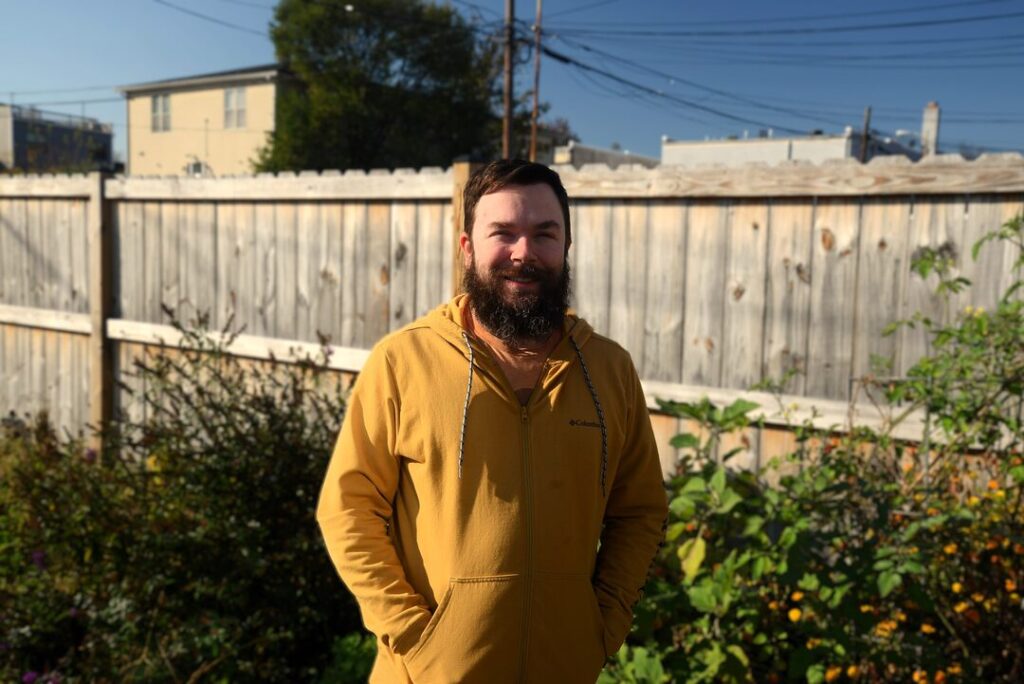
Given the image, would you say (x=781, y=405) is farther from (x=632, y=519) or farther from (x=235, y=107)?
(x=235, y=107)

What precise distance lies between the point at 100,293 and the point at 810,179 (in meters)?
4.95

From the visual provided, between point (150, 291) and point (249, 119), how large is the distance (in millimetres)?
31553

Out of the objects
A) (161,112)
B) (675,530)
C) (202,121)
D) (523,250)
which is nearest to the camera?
(523,250)

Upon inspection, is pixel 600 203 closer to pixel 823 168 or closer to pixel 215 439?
pixel 823 168

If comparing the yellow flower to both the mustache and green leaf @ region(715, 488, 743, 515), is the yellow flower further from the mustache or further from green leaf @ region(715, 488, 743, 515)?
the mustache

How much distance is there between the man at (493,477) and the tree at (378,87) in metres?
32.1

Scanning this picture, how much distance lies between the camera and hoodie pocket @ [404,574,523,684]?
1751 millimetres

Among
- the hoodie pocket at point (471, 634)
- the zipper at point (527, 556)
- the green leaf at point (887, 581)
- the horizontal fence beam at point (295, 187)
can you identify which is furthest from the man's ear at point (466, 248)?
the horizontal fence beam at point (295, 187)

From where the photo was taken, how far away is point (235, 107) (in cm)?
3594

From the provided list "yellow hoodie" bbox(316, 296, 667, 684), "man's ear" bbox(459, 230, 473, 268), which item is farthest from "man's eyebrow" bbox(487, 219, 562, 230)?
"yellow hoodie" bbox(316, 296, 667, 684)

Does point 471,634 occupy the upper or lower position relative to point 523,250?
lower

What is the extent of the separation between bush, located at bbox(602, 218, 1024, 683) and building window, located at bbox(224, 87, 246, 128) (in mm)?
35828

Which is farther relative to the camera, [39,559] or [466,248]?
[39,559]

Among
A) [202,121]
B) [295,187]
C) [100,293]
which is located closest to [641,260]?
[295,187]
